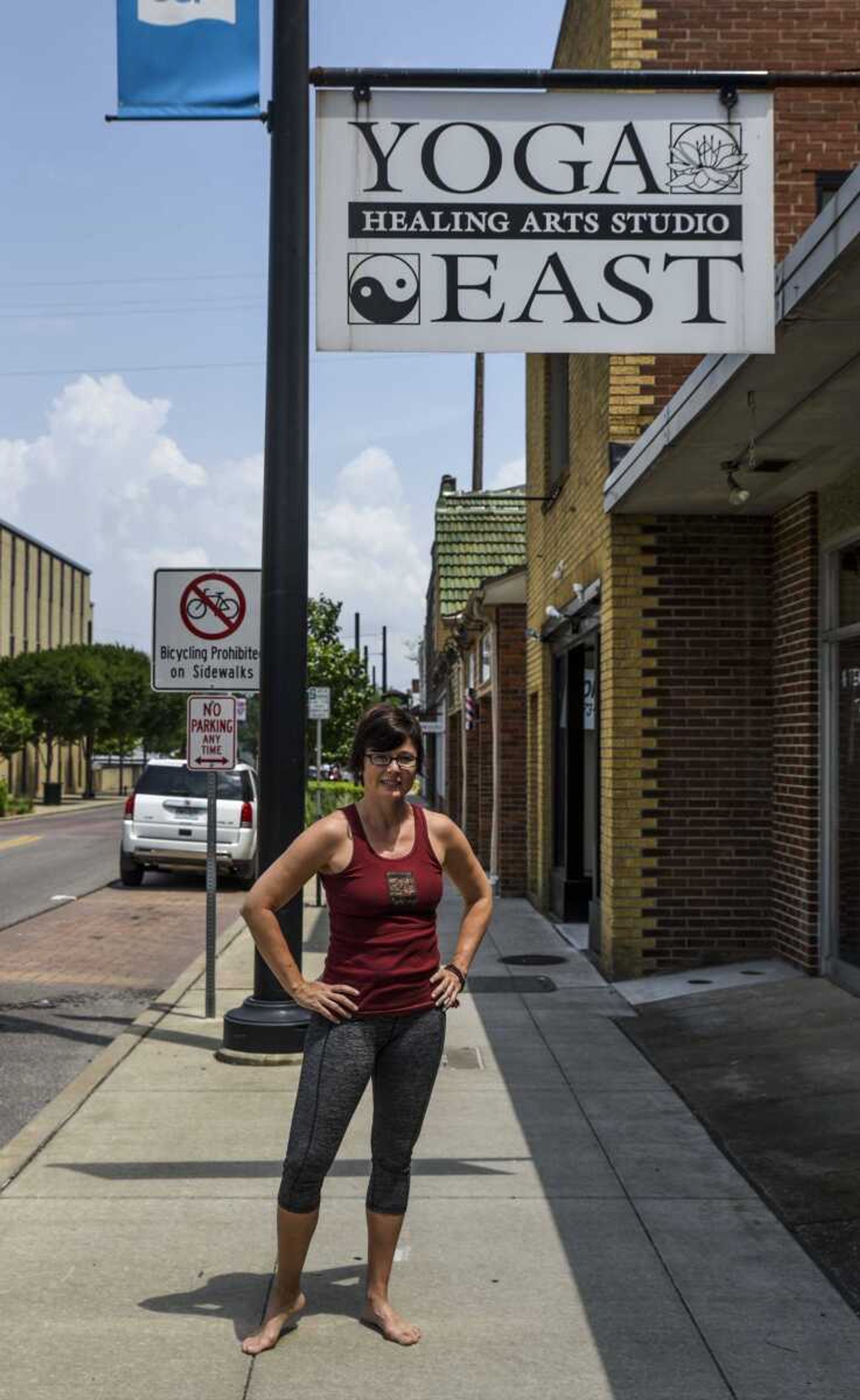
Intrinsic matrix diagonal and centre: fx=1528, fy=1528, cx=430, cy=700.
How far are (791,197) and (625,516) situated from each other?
2.63 metres

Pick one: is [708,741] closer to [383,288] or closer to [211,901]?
[211,901]

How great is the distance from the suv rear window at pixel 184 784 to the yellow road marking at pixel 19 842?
8061mm

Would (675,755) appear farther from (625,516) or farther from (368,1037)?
(368,1037)

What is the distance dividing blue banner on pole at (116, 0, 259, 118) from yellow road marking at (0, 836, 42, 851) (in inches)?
875

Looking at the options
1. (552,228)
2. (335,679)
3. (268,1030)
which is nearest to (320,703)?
(268,1030)

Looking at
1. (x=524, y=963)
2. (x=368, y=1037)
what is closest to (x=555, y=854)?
(x=524, y=963)

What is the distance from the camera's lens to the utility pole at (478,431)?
38188 millimetres

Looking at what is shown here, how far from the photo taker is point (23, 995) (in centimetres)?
1116

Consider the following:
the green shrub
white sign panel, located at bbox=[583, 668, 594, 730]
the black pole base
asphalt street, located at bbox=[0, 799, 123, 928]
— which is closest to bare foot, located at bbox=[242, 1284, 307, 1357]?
the black pole base

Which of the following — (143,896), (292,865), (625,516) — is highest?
(625,516)

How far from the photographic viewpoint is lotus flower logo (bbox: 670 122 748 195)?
620 cm

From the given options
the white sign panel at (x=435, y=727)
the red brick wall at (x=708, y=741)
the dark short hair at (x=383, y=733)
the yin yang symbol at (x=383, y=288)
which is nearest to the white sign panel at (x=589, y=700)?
the red brick wall at (x=708, y=741)

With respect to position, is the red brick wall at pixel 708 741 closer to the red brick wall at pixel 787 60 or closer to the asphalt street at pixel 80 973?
the red brick wall at pixel 787 60

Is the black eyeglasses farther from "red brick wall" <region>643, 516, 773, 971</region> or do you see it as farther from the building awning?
"red brick wall" <region>643, 516, 773, 971</region>
